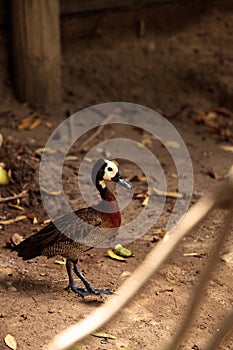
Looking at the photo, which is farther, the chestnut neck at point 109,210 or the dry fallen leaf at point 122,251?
the dry fallen leaf at point 122,251

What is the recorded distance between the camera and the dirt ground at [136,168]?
4.23m

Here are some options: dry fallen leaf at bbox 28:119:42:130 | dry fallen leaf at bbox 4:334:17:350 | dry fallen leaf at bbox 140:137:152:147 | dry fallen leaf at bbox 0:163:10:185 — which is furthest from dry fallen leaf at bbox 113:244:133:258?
dry fallen leaf at bbox 28:119:42:130

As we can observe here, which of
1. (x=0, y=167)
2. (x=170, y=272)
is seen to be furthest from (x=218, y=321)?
(x=0, y=167)

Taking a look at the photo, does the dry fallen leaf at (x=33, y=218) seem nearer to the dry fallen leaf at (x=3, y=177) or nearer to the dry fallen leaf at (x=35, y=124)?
the dry fallen leaf at (x=3, y=177)

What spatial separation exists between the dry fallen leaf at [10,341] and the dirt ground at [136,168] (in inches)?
1.1

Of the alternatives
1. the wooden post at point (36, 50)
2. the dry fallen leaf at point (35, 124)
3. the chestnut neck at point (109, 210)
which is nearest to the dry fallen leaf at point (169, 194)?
the chestnut neck at point (109, 210)

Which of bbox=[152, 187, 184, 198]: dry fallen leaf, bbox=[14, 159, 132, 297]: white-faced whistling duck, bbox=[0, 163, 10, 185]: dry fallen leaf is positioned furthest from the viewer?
bbox=[152, 187, 184, 198]: dry fallen leaf

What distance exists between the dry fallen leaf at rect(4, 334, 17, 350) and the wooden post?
395 cm

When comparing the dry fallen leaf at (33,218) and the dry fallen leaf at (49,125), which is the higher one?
the dry fallen leaf at (33,218)

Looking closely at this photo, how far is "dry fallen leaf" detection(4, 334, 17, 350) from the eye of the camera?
389 cm

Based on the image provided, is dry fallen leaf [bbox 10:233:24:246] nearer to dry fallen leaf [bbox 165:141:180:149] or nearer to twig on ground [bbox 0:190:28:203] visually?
twig on ground [bbox 0:190:28:203]

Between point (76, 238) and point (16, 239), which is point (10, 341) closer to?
point (76, 238)

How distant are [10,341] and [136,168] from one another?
2.98m

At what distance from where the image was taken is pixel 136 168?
21.8 ft
